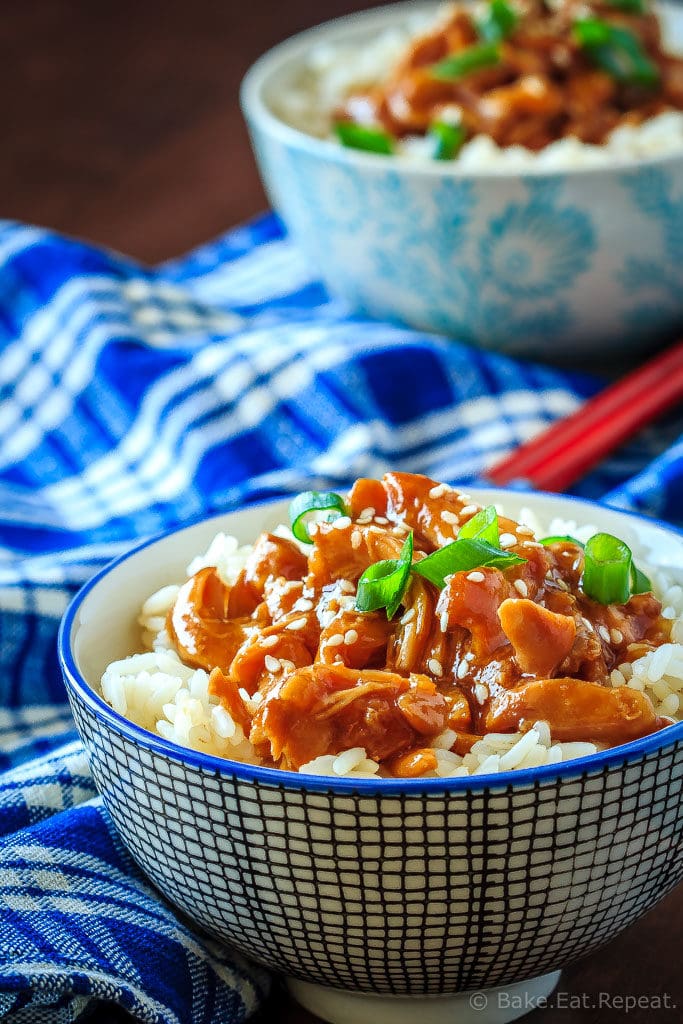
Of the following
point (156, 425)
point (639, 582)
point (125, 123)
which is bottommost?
point (156, 425)

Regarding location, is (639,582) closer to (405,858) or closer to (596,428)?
(405,858)

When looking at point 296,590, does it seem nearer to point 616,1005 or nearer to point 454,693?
point 454,693

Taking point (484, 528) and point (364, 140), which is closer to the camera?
point (484, 528)

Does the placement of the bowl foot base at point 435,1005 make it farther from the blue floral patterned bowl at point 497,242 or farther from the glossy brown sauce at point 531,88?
the glossy brown sauce at point 531,88

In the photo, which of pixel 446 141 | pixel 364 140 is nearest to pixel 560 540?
pixel 446 141

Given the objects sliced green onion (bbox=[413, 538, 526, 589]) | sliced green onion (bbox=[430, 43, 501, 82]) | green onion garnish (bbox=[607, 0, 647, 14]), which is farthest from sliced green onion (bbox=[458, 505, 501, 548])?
green onion garnish (bbox=[607, 0, 647, 14])

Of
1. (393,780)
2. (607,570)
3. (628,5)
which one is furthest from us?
(628,5)

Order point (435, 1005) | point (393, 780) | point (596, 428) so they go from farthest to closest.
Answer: point (596, 428) → point (435, 1005) → point (393, 780)

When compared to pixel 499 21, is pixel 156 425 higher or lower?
lower
